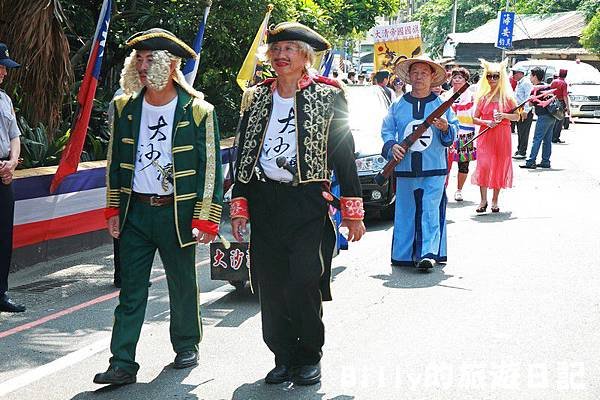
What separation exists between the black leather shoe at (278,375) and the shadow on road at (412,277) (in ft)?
8.94

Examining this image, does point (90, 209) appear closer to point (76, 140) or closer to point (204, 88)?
point (76, 140)

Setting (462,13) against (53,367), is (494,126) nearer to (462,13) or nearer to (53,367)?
(53,367)

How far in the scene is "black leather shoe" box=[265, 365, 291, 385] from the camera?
5.71 meters

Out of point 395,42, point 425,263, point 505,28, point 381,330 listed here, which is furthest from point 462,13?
point 381,330

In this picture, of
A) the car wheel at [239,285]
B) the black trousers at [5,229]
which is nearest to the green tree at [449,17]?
the car wheel at [239,285]

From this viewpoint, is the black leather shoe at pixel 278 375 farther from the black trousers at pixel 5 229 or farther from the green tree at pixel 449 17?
the green tree at pixel 449 17

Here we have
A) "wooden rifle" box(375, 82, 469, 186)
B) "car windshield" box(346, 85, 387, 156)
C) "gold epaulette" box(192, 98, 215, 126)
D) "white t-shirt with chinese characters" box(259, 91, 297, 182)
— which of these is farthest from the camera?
"car windshield" box(346, 85, 387, 156)

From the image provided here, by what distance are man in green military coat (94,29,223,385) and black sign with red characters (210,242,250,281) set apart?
1.81m

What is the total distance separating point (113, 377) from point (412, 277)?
3729mm

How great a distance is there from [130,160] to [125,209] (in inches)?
10.8

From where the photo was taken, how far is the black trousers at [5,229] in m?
7.67

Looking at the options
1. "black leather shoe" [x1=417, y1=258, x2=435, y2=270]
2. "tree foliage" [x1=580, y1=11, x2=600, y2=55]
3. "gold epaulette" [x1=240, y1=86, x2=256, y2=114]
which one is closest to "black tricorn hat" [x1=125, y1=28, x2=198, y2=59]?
"gold epaulette" [x1=240, y1=86, x2=256, y2=114]

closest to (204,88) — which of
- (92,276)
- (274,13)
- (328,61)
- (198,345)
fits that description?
(274,13)

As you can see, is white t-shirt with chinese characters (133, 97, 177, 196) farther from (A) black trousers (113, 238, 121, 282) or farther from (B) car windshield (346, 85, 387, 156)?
(B) car windshield (346, 85, 387, 156)
